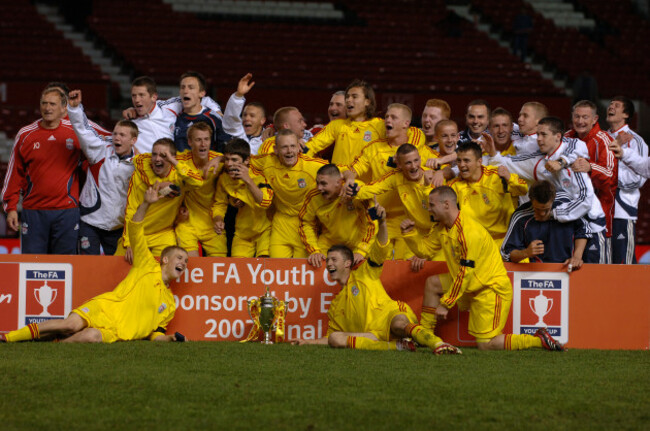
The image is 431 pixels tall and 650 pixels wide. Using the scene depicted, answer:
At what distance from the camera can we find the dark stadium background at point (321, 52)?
17359 mm

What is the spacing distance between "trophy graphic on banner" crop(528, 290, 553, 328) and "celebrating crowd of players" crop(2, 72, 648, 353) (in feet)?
1.29

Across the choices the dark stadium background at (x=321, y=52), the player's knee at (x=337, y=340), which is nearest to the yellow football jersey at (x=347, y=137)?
the player's knee at (x=337, y=340)

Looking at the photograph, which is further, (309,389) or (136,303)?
(136,303)

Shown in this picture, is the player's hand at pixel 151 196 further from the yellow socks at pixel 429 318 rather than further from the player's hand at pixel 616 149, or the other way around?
the player's hand at pixel 616 149

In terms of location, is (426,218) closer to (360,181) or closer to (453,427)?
(360,181)

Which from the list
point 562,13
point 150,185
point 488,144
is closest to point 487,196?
point 488,144

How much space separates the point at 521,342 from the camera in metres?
A: 7.61

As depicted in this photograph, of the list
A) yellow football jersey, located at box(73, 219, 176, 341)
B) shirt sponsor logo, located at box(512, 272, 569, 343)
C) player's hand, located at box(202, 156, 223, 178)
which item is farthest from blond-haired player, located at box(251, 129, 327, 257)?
shirt sponsor logo, located at box(512, 272, 569, 343)

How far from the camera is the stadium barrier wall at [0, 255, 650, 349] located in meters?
8.10

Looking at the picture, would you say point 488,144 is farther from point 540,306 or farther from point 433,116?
point 540,306

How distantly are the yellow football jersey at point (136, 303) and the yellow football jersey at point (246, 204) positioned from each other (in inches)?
39.7

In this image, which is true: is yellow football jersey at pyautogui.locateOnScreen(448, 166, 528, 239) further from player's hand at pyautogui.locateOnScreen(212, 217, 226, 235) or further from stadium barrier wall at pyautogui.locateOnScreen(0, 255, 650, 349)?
player's hand at pyautogui.locateOnScreen(212, 217, 226, 235)

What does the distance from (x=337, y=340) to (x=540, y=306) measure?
6.30 feet

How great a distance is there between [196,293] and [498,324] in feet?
8.90
